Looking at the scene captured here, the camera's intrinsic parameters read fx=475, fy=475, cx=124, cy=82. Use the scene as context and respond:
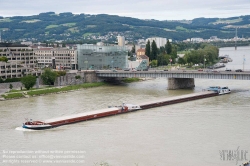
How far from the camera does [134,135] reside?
2012cm

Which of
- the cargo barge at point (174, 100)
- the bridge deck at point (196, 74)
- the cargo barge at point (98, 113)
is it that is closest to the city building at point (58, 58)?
the bridge deck at point (196, 74)

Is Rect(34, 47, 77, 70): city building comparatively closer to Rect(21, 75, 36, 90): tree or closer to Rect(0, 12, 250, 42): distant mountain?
Rect(21, 75, 36, 90): tree

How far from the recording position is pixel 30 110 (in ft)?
89.6

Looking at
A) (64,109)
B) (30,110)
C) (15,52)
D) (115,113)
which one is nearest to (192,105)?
(115,113)

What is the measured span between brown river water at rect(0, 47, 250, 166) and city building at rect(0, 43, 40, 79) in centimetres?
887

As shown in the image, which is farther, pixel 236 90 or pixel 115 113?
pixel 236 90

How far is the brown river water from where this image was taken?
16.7 m

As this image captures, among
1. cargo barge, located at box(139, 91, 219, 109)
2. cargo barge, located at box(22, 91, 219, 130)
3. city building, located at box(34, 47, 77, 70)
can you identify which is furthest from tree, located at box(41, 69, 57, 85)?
cargo barge, located at box(22, 91, 219, 130)

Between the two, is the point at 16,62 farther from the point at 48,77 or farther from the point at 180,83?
the point at 180,83

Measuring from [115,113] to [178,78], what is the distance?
1323cm

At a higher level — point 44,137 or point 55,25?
point 55,25

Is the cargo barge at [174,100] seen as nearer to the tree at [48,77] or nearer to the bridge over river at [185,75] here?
the bridge over river at [185,75]

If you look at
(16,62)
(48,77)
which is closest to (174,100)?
(48,77)

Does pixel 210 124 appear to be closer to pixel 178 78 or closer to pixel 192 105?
pixel 192 105
